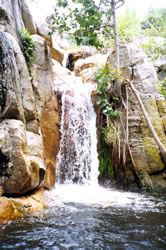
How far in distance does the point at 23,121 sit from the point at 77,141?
126 inches

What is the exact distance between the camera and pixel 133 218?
3.26 m

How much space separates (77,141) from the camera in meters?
7.47

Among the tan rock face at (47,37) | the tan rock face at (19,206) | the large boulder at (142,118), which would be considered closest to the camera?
the tan rock face at (19,206)

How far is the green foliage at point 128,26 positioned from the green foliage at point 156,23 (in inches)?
30.2

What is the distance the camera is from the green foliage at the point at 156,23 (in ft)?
42.2

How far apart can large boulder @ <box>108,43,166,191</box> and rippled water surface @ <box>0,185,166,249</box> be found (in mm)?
1847

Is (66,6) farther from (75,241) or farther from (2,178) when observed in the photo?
(75,241)

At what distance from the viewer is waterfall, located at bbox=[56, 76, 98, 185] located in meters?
6.83

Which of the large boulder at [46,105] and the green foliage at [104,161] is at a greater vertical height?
the large boulder at [46,105]

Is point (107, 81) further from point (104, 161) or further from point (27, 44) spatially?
point (27, 44)

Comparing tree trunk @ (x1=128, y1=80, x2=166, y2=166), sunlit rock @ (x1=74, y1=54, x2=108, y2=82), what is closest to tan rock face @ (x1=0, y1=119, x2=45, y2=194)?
tree trunk @ (x1=128, y1=80, x2=166, y2=166)

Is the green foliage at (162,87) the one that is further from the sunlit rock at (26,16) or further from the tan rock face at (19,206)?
the sunlit rock at (26,16)

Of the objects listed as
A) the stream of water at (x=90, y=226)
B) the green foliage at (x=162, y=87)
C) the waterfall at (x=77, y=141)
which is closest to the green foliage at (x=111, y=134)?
the waterfall at (x=77, y=141)

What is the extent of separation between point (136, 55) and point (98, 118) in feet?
9.77
